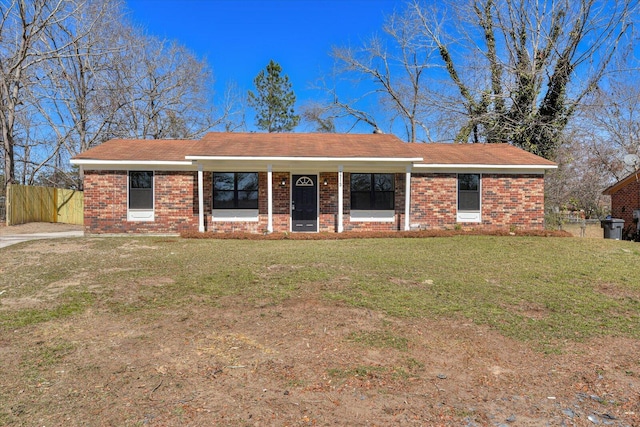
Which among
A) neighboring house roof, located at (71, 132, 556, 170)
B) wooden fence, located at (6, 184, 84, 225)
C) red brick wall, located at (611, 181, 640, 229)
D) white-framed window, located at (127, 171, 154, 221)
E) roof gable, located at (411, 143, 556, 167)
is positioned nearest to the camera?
neighboring house roof, located at (71, 132, 556, 170)

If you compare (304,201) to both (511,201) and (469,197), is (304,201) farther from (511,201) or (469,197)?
(511,201)

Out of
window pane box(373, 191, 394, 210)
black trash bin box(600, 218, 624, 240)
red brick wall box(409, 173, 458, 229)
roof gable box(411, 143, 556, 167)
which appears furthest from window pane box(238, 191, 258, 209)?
black trash bin box(600, 218, 624, 240)

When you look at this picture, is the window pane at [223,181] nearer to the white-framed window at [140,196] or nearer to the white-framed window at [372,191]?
the white-framed window at [140,196]

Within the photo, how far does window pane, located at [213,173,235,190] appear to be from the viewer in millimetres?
13867

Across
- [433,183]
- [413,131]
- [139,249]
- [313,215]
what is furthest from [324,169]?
[413,131]

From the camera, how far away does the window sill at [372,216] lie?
1422 centimetres

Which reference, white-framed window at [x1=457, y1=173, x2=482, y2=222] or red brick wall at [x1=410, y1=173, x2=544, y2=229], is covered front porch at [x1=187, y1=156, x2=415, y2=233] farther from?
white-framed window at [x1=457, y1=173, x2=482, y2=222]

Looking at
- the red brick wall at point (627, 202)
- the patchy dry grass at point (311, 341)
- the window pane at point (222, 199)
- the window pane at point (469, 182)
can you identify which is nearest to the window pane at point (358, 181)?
the window pane at point (469, 182)

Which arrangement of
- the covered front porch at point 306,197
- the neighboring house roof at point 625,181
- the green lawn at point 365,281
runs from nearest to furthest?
the green lawn at point 365,281 < the covered front porch at point 306,197 < the neighboring house roof at point 625,181

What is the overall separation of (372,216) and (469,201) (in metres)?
3.53

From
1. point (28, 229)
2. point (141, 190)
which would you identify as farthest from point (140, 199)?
point (28, 229)

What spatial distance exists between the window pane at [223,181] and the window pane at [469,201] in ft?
26.5

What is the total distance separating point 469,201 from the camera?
1440 cm

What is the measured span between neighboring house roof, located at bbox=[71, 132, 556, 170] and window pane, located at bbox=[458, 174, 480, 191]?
21.3 inches
